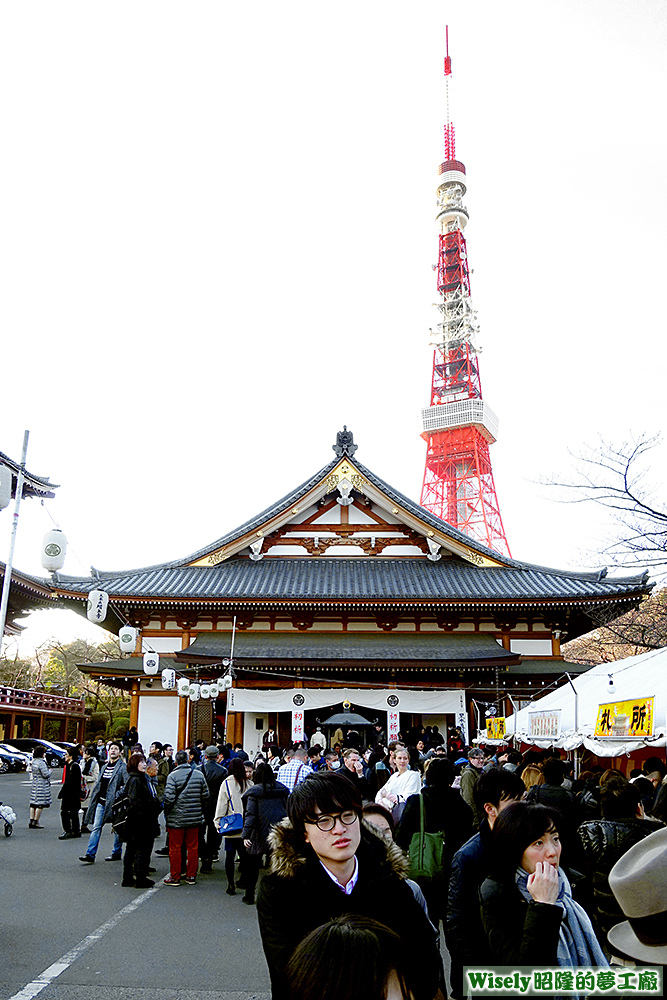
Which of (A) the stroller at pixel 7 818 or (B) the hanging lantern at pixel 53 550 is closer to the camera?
(A) the stroller at pixel 7 818

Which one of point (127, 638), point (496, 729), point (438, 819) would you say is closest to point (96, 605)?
point (127, 638)

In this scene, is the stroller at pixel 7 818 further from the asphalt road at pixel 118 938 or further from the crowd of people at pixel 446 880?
the crowd of people at pixel 446 880

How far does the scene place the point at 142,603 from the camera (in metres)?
22.7

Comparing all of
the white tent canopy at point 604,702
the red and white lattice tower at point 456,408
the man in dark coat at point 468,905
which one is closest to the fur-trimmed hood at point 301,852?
the man in dark coat at point 468,905

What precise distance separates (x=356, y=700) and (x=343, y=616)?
3.30 m

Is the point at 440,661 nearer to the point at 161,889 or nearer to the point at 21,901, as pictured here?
Answer: the point at 161,889

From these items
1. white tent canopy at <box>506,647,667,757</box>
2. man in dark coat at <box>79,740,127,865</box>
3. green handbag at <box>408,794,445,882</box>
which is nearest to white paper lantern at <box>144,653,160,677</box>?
man in dark coat at <box>79,740,127,865</box>

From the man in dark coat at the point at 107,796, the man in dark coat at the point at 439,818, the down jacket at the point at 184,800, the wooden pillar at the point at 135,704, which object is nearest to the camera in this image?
the man in dark coat at the point at 439,818

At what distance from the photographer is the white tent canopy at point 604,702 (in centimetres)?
881

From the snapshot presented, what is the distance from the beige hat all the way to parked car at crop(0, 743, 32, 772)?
3120 centimetres

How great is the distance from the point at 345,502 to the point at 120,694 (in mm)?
34741

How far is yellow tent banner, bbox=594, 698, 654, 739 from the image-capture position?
866 centimetres

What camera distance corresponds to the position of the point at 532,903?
7.93 feet

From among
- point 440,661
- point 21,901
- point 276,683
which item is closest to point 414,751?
point 440,661
